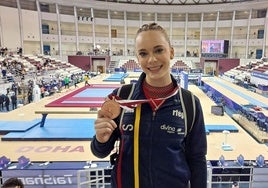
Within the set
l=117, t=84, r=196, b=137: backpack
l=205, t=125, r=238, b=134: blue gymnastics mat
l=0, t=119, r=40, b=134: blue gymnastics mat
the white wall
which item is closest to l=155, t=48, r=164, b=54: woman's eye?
l=117, t=84, r=196, b=137: backpack

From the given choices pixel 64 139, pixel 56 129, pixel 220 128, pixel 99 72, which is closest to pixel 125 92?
pixel 64 139

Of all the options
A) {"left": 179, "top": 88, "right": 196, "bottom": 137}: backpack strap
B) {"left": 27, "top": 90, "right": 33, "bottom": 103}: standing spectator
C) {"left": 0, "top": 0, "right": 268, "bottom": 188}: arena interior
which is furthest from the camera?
{"left": 27, "top": 90, "right": 33, "bottom": 103}: standing spectator

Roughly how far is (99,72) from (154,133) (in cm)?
3171

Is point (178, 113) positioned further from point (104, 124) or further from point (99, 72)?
point (99, 72)

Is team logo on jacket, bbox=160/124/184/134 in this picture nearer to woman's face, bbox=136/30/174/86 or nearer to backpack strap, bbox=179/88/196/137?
backpack strap, bbox=179/88/196/137

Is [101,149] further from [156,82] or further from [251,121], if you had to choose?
[251,121]

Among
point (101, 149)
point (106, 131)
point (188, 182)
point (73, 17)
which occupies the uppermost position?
point (73, 17)

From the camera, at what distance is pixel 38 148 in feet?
25.0

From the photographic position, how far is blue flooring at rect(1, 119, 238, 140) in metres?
8.33

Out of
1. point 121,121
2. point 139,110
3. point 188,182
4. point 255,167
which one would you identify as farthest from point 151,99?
point 255,167

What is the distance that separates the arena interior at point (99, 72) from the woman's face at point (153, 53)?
4598 millimetres

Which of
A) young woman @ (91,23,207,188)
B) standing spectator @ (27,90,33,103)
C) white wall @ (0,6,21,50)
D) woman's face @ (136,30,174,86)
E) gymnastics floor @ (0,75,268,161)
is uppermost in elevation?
white wall @ (0,6,21,50)

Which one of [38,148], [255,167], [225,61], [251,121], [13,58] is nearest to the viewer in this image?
[255,167]

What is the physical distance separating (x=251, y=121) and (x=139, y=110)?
10361 millimetres
